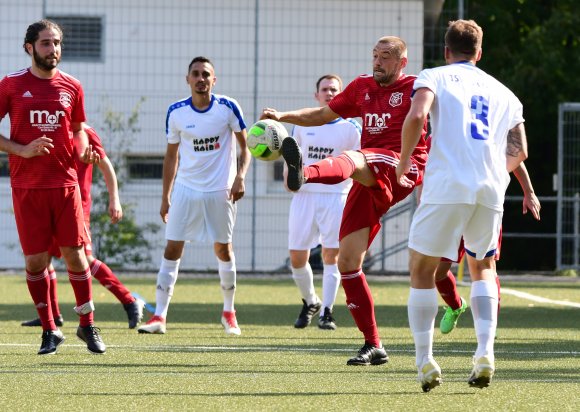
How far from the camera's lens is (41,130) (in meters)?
8.95

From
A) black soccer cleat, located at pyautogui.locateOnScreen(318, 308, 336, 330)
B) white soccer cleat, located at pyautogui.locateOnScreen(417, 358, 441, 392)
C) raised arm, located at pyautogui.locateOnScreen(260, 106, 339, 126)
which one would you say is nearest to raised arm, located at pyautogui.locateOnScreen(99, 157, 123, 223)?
raised arm, located at pyautogui.locateOnScreen(260, 106, 339, 126)

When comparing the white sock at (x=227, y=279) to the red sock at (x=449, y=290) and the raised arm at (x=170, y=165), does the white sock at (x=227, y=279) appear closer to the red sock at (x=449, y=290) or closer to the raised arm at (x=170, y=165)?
the raised arm at (x=170, y=165)

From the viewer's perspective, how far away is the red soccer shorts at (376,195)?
8.51 m

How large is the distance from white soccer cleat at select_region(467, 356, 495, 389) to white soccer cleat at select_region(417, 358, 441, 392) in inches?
7.0

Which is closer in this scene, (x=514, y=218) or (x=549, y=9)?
(x=514, y=218)

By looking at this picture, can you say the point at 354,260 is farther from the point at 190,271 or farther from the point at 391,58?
the point at 190,271

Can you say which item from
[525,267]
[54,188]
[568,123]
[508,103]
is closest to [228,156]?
[54,188]

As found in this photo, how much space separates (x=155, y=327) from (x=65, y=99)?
288cm

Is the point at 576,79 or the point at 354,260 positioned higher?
the point at 576,79

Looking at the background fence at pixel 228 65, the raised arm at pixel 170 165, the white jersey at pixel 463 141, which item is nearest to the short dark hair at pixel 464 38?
the white jersey at pixel 463 141

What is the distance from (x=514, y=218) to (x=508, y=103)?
20.1m

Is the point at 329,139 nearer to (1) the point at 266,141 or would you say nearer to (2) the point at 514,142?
(1) the point at 266,141

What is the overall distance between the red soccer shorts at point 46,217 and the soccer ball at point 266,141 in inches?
62.3

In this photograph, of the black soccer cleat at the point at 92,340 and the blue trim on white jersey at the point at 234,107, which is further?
the blue trim on white jersey at the point at 234,107
